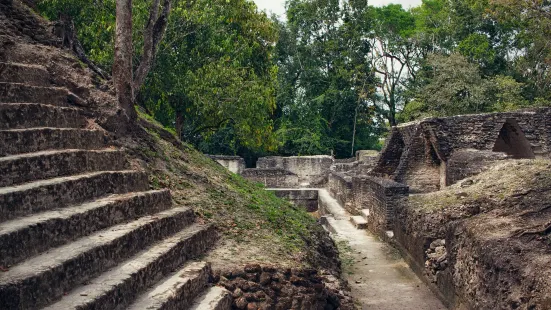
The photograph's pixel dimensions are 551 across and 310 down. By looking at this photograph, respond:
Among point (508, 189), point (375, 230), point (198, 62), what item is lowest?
point (375, 230)

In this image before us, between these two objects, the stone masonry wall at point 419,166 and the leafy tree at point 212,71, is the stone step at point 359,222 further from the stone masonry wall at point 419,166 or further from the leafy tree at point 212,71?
the leafy tree at point 212,71

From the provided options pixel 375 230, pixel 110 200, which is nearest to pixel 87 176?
pixel 110 200

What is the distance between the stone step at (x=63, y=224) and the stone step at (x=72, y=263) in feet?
0.23

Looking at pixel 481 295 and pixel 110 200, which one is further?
pixel 481 295

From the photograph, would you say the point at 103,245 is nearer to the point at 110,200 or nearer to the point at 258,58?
the point at 110,200

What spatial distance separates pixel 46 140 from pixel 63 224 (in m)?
1.42

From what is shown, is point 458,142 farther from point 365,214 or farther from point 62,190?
point 62,190

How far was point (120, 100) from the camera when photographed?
276 inches

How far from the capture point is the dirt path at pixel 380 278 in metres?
6.70

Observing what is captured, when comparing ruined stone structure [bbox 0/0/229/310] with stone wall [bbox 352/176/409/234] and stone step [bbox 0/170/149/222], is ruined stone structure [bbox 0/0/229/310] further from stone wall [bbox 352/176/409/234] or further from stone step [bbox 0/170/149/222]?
stone wall [bbox 352/176/409/234]

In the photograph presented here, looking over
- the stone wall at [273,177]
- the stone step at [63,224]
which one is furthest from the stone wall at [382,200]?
the stone wall at [273,177]

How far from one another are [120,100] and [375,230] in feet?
22.0

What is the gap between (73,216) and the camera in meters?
3.90

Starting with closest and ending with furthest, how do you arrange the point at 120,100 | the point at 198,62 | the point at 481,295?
the point at 481,295, the point at 120,100, the point at 198,62
